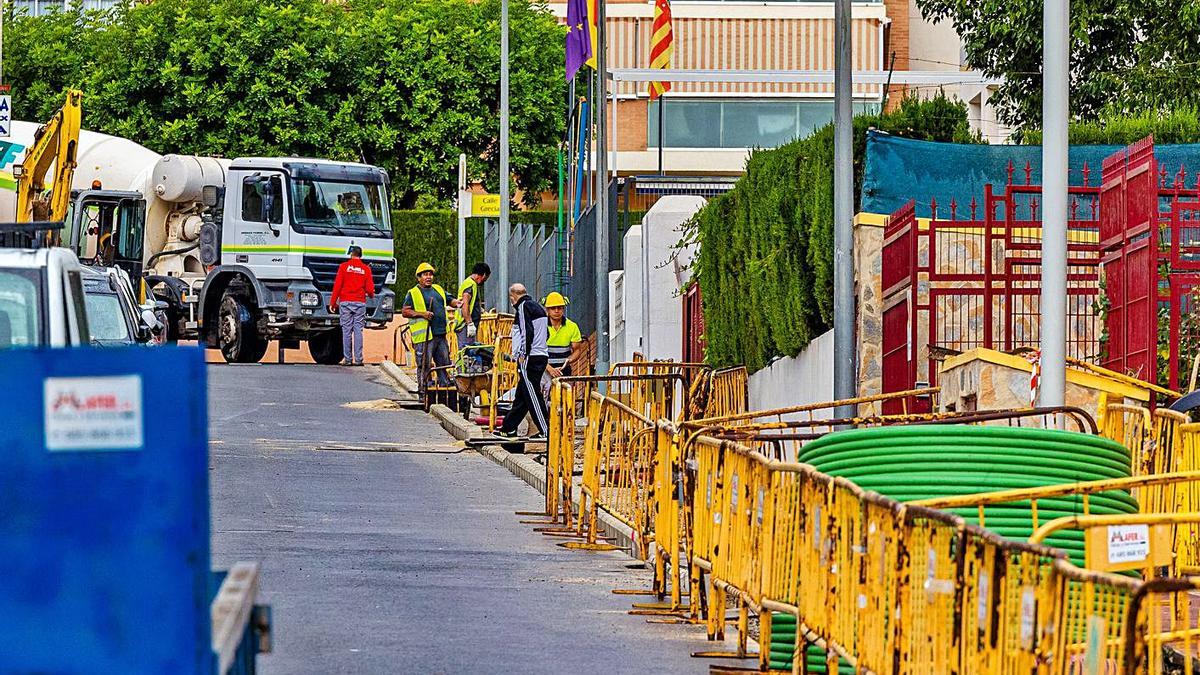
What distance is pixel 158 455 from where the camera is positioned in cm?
448

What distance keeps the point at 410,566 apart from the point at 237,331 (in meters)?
22.7

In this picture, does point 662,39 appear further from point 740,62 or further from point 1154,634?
point 1154,634

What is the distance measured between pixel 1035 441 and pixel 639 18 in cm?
3932

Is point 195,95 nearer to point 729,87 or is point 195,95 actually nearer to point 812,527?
point 729,87

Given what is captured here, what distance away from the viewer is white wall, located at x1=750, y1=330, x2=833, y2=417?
61.1 ft

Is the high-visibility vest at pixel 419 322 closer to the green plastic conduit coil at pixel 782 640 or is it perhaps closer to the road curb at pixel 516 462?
the road curb at pixel 516 462

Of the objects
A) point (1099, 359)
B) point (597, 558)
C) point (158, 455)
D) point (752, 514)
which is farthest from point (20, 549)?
point (1099, 359)

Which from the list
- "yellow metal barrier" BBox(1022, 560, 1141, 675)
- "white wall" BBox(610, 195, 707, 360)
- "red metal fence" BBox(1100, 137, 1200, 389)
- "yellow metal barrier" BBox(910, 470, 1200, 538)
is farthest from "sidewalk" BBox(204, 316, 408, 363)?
"yellow metal barrier" BBox(1022, 560, 1141, 675)

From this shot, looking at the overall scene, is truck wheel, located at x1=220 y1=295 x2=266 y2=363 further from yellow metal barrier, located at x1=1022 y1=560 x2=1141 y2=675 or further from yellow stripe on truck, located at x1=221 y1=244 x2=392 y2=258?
yellow metal barrier, located at x1=1022 y1=560 x2=1141 y2=675

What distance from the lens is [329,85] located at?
5634 cm

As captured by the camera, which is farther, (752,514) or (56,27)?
(56,27)

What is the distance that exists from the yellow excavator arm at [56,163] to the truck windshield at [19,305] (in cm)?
1737

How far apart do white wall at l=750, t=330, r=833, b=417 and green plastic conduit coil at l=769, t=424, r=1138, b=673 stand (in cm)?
922

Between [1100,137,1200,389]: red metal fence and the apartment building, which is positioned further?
the apartment building
